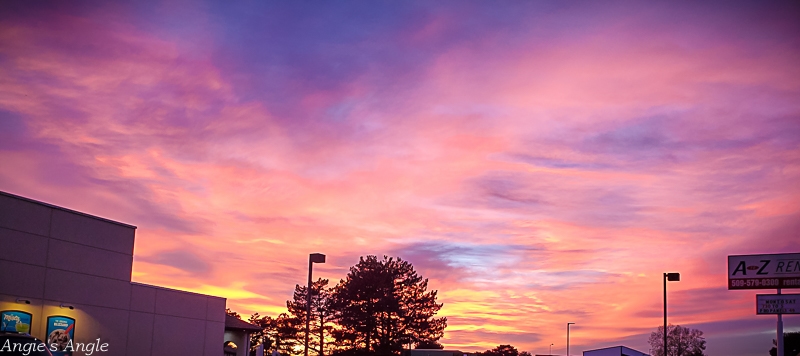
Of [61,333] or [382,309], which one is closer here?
[61,333]

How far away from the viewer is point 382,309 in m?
73.2

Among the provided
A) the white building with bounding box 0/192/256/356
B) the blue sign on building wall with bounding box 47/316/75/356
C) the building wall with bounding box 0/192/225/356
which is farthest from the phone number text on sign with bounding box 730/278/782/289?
the blue sign on building wall with bounding box 47/316/75/356

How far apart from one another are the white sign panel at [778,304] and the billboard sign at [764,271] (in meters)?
0.84

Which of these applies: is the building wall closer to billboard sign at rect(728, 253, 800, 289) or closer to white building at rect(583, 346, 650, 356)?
billboard sign at rect(728, 253, 800, 289)

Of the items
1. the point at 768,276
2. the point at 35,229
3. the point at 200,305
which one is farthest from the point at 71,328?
the point at 768,276

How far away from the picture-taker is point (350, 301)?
74750mm

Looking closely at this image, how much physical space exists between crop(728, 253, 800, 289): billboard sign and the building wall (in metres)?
28.3

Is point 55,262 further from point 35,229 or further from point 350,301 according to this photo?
point 350,301

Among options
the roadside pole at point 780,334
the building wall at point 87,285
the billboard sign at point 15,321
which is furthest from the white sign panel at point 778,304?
the billboard sign at point 15,321

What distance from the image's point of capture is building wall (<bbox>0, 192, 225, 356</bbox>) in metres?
29.0

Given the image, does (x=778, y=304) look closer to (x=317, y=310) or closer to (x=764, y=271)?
(x=764, y=271)

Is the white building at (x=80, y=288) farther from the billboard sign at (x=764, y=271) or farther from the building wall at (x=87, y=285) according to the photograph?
the billboard sign at (x=764, y=271)

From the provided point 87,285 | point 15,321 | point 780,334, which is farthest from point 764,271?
point 15,321

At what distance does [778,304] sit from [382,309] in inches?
1729
